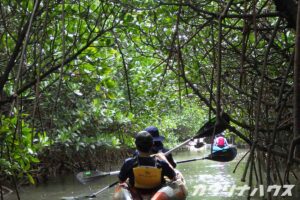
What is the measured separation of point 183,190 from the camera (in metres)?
3.84

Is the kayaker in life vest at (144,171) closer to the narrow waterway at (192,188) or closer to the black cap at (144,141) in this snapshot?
the black cap at (144,141)

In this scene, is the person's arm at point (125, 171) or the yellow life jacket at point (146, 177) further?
the person's arm at point (125, 171)

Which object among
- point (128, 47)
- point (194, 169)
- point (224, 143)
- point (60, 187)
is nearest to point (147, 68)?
point (128, 47)

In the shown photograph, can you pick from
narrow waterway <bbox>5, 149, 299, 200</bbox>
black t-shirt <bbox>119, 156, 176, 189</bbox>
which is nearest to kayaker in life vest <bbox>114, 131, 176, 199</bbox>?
black t-shirt <bbox>119, 156, 176, 189</bbox>

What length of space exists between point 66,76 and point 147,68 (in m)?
2.43

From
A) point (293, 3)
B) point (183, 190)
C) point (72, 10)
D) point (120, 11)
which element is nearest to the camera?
point (293, 3)

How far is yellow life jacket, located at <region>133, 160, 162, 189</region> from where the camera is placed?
358 cm

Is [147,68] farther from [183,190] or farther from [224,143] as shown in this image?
[224,143]

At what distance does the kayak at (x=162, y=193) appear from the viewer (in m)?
3.50

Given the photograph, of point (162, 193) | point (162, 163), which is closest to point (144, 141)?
point (162, 163)

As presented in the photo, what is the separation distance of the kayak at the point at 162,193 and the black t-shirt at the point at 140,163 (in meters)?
0.07

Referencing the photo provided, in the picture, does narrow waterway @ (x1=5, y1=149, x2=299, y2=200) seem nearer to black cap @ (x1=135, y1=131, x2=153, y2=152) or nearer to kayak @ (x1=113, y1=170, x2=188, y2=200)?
kayak @ (x1=113, y1=170, x2=188, y2=200)

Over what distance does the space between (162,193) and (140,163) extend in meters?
0.32

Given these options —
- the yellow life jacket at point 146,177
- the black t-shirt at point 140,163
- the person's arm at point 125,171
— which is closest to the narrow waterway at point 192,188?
the black t-shirt at point 140,163
